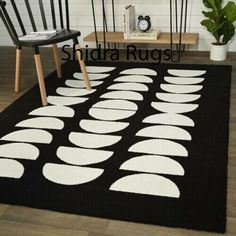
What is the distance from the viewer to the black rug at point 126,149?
5.04 ft

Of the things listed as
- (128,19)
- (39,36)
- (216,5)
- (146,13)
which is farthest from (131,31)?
(39,36)

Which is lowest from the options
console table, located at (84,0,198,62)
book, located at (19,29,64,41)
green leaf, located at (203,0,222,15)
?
console table, located at (84,0,198,62)

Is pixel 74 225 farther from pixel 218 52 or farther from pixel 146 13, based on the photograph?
pixel 146 13

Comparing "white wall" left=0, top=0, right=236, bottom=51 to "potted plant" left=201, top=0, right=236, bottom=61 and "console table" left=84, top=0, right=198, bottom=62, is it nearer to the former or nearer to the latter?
"console table" left=84, top=0, right=198, bottom=62

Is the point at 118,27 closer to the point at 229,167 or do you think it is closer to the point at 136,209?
the point at 229,167

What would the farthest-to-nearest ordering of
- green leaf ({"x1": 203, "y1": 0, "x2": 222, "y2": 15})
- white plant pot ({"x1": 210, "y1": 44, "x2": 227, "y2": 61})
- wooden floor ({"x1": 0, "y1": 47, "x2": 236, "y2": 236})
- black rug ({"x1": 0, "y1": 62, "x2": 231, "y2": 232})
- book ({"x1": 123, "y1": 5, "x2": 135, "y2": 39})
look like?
book ({"x1": 123, "y1": 5, "x2": 135, "y2": 39}), white plant pot ({"x1": 210, "y1": 44, "x2": 227, "y2": 61}), green leaf ({"x1": 203, "y1": 0, "x2": 222, "y2": 15}), black rug ({"x1": 0, "y1": 62, "x2": 231, "y2": 232}), wooden floor ({"x1": 0, "y1": 47, "x2": 236, "y2": 236})

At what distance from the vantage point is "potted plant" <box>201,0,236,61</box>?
9.90 feet

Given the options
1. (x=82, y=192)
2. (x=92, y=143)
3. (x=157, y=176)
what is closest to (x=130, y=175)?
(x=157, y=176)

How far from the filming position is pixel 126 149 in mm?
1925

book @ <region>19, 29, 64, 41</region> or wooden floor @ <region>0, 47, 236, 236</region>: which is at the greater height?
book @ <region>19, 29, 64, 41</region>

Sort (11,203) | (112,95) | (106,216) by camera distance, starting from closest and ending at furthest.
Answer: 1. (106,216)
2. (11,203)
3. (112,95)

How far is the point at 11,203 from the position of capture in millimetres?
1592

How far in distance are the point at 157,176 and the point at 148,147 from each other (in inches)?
10.8

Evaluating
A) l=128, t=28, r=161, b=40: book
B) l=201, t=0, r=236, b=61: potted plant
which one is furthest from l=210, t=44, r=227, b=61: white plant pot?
l=128, t=28, r=161, b=40: book
